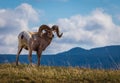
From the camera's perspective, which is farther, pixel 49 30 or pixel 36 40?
pixel 49 30

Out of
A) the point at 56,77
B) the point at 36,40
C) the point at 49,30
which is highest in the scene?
the point at 49,30

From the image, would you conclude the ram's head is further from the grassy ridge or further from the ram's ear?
the grassy ridge

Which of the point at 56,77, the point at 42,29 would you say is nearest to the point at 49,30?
the point at 42,29

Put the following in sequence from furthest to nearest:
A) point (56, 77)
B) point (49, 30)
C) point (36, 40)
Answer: point (49, 30) → point (36, 40) → point (56, 77)

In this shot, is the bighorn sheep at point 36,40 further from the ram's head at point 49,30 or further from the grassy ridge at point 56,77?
the grassy ridge at point 56,77

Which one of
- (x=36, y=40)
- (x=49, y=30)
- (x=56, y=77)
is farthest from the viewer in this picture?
(x=49, y=30)

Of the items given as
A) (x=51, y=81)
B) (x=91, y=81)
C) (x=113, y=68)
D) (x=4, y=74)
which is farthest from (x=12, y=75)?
(x=113, y=68)

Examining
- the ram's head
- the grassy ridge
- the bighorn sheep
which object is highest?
the ram's head

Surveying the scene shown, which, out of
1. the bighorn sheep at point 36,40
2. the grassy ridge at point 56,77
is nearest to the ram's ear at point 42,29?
the bighorn sheep at point 36,40

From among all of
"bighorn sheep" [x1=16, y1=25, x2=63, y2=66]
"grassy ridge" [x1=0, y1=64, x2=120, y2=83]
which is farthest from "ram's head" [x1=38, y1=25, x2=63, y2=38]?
"grassy ridge" [x1=0, y1=64, x2=120, y2=83]

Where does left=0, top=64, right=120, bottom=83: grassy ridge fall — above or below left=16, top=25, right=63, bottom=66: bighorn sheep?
below

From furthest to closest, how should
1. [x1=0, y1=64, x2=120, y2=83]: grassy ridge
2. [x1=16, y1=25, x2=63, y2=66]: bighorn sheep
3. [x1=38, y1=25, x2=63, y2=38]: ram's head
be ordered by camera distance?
[x1=38, y1=25, x2=63, y2=38]: ram's head
[x1=16, y1=25, x2=63, y2=66]: bighorn sheep
[x1=0, y1=64, x2=120, y2=83]: grassy ridge

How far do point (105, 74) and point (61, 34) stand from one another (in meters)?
9.81

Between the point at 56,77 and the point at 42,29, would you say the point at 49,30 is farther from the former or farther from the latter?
the point at 56,77
